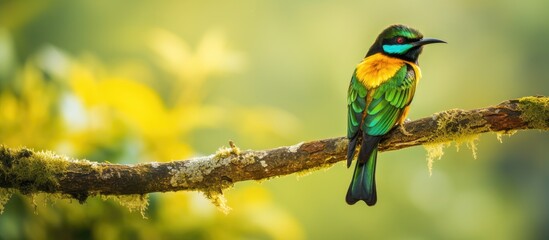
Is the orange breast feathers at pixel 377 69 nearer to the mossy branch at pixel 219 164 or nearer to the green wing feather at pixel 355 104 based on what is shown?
A: the green wing feather at pixel 355 104

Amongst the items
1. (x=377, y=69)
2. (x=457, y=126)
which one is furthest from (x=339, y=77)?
(x=457, y=126)

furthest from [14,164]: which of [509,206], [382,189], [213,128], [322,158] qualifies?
[509,206]

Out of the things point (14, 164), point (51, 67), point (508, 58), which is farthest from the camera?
point (508, 58)

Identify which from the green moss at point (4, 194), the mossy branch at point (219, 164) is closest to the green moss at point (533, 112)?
the mossy branch at point (219, 164)

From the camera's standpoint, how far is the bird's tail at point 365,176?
3.53 metres

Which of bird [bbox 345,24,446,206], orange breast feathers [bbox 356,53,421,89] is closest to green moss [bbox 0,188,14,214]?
bird [bbox 345,24,446,206]

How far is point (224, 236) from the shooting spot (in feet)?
15.8

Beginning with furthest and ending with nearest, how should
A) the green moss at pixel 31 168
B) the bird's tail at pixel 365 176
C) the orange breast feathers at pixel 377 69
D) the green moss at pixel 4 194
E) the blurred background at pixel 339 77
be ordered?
1. the blurred background at pixel 339 77
2. the orange breast feathers at pixel 377 69
3. the bird's tail at pixel 365 176
4. the green moss at pixel 4 194
5. the green moss at pixel 31 168

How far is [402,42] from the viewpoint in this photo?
4137mm

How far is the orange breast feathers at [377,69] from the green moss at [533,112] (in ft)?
2.47

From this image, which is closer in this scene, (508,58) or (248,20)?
(248,20)

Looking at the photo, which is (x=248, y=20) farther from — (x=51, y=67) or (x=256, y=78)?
(x=51, y=67)

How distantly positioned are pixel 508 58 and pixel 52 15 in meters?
4.82

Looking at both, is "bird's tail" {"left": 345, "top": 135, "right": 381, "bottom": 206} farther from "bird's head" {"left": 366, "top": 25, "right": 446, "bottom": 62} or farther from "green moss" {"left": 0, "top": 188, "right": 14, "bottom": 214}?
"green moss" {"left": 0, "top": 188, "right": 14, "bottom": 214}
